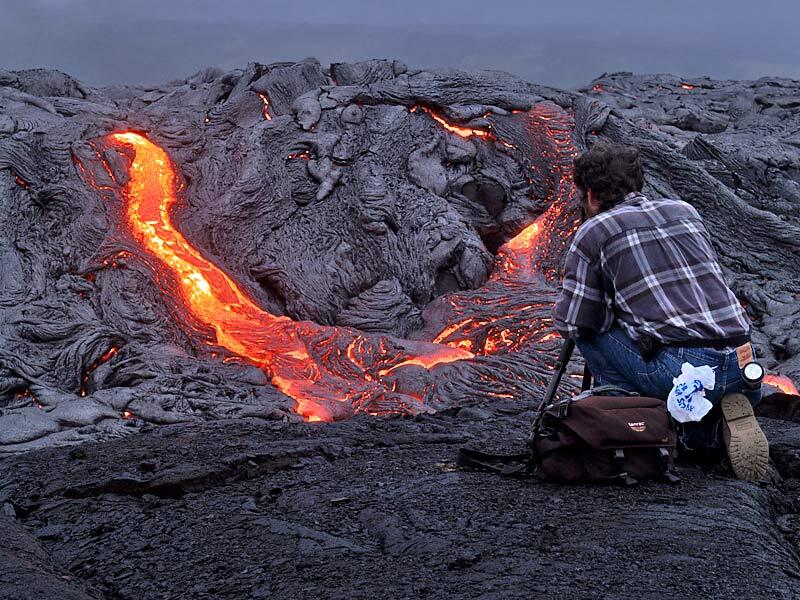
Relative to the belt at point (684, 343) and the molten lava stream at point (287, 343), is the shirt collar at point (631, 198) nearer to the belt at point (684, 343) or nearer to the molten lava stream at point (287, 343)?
the belt at point (684, 343)

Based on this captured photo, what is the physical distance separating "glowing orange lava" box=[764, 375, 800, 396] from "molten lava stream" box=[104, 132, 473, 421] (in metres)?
2.43

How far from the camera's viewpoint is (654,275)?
195 inches

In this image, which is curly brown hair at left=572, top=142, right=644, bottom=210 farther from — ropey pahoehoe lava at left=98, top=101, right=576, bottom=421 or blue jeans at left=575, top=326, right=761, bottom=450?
ropey pahoehoe lava at left=98, top=101, right=576, bottom=421

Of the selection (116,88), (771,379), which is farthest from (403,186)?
(116,88)

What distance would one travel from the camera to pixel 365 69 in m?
Result: 12.1

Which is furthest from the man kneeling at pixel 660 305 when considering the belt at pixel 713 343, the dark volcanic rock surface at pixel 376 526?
the dark volcanic rock surface at pixel 376 526

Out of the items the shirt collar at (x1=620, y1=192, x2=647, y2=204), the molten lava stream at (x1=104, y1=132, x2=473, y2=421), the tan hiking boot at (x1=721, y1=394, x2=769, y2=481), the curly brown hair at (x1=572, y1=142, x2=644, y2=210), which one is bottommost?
the molten lava stream at (x1=104, y1=132, x2=473, y2=421)

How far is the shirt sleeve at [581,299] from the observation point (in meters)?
5.11

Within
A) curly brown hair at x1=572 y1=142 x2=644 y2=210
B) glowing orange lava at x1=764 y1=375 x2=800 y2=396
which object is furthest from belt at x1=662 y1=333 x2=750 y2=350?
glowing orange lava at x1=764 y1=375 x2=800 y2=396

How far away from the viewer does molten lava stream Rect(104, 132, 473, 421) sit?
7770 mm

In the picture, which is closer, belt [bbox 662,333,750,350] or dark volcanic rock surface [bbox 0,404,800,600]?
dark volcanic rock surface [bbox 0,404,800,600]

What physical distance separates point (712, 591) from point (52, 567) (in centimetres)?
Answer: 271

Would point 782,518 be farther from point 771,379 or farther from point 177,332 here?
point 177,332

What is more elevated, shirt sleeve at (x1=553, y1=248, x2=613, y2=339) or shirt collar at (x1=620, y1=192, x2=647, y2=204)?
shirt collar at (x1=620, y1=192, x2=647, y2=204)
